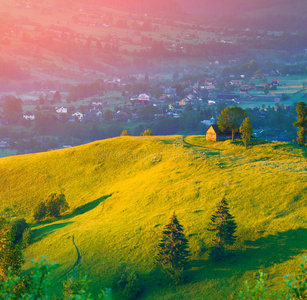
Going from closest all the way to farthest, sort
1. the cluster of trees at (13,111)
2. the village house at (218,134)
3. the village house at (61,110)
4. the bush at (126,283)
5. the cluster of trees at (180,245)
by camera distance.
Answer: the bush at (126,283), the cluster of trees at (180,245), the village house at (218,134), the cluster of trees at (13,111), the village house at (61,110)

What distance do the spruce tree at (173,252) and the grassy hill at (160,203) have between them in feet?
4.36

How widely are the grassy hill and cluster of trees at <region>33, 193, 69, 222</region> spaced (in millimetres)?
1860

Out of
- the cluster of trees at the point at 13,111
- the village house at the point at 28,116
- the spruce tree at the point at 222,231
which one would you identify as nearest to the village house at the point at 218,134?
the spruce tree at the point at 222,231

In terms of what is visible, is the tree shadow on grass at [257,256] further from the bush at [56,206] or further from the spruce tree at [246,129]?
the spruce tree at [246,129]

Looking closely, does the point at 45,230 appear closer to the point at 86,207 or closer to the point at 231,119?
the point at 86,207

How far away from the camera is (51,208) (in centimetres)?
5109

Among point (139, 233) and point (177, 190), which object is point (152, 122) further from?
point (139, 233)

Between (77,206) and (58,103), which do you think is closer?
(77,206)

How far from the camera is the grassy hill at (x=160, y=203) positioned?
1219 inches

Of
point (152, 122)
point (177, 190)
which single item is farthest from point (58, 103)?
point (177, 190)

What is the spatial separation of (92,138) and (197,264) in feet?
390

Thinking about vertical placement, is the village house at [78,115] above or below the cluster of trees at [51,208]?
above

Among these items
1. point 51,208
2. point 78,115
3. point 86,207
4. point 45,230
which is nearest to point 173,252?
point 45,230

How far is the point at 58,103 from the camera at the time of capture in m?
192
